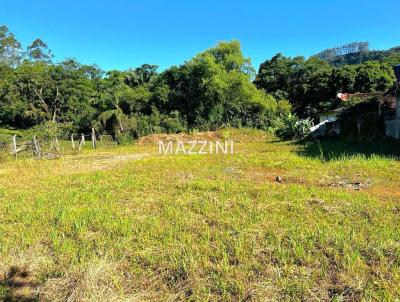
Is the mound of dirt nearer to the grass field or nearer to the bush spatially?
the bush

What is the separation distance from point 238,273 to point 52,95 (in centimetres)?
3454

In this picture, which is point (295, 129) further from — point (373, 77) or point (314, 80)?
point (314, 80)

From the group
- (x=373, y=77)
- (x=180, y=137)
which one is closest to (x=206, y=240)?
(x=180, y=137)

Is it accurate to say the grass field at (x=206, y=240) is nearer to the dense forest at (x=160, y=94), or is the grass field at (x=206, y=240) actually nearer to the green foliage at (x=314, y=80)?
the dense forest at (x=160, y=94)

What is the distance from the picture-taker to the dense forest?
95.2ft

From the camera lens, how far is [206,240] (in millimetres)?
3895

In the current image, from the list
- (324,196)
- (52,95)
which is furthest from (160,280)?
(52,95)

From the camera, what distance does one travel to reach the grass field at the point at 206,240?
292 cm

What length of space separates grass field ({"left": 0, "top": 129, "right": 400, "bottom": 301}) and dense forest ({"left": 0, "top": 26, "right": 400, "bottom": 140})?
773 inches

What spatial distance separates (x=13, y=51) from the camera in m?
31.9

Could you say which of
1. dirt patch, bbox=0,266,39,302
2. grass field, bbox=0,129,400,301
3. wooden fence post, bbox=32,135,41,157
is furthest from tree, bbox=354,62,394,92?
dirt patch, bbox=0,266,39,302

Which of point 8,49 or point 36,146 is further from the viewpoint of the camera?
point 8,49

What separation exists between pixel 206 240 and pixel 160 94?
2787 centimetres

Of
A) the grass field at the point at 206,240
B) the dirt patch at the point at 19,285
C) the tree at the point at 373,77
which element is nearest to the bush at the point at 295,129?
the grass field at the point at 206,240
